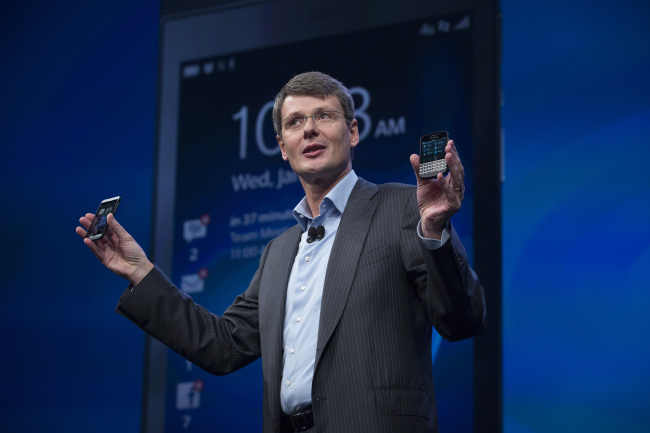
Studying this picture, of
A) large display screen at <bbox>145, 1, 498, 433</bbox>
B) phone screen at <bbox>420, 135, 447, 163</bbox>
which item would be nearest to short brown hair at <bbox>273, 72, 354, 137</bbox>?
phone screen at <bbox>420, 135, 447, 163</bbox>

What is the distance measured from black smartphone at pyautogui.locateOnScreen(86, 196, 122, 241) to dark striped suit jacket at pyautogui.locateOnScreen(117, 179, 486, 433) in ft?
0.57

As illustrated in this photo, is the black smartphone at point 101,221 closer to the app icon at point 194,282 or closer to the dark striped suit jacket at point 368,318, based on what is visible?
the dark striped suit jacket at point 368,318

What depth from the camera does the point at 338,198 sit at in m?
2.05

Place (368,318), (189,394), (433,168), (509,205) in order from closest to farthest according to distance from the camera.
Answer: (433,168), (368,318), (509,205), (189,394)

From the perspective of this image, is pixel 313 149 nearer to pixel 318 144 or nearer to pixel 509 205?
pixel 318 144

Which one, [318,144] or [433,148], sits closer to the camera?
[433,148]

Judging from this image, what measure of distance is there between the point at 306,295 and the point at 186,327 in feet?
1.15

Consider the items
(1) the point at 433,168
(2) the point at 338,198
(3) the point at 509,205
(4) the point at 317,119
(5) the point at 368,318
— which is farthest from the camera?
(3) the point at 509,205

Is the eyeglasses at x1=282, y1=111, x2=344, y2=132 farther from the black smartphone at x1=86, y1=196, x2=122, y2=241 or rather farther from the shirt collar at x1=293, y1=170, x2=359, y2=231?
the black smartphone at x1=86, y1=196, x2=122, y2=241

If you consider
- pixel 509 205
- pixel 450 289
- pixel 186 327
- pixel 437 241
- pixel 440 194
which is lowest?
pixel 186 327

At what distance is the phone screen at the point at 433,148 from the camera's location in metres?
1.61

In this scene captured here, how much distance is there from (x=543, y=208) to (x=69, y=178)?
249cm

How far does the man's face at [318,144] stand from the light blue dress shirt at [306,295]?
5cm

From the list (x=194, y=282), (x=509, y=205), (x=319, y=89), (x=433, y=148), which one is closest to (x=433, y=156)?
(x=433, y=148)
